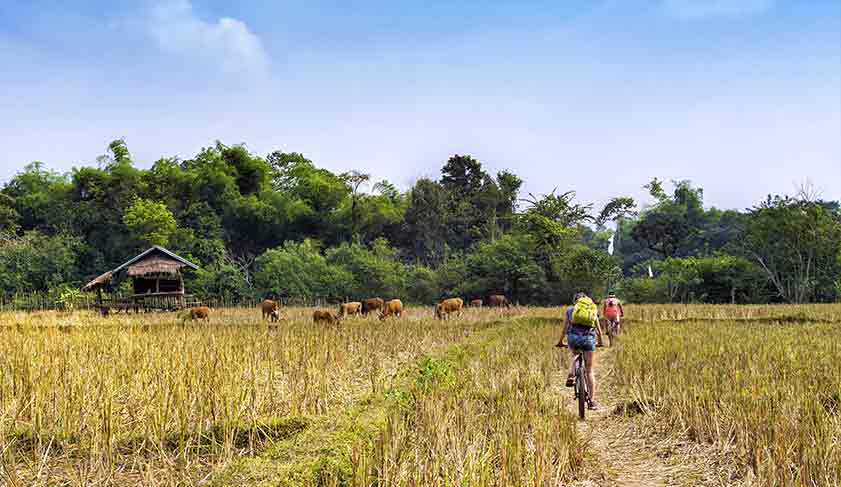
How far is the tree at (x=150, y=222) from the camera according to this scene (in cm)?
3669

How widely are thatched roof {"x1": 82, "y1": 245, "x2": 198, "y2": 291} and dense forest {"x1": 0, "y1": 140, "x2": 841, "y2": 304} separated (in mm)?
5410

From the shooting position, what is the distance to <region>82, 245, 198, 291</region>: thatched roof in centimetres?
2794

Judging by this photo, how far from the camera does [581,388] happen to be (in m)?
6.95

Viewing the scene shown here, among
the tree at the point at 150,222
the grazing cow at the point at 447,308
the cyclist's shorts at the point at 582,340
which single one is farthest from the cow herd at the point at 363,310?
the tree at the point at 150,222

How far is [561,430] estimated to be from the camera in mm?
5410

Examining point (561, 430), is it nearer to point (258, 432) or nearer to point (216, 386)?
point (258, 432)

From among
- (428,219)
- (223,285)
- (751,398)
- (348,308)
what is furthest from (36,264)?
(751,398)

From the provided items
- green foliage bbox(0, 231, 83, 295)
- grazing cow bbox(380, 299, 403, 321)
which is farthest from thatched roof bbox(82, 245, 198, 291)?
grazing cow bbox(380, 299, 403, 321)

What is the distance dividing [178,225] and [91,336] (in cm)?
3154

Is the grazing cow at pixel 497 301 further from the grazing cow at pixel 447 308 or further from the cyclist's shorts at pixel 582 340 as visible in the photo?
the cyclist's shorts at pixel 582 340

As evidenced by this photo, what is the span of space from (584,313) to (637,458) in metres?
2.00

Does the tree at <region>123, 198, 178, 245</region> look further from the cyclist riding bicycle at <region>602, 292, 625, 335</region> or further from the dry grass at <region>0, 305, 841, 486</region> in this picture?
the cyclist riding bicycle at <region>602, 292, 625, 335</region>

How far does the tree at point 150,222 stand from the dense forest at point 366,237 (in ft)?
0.29

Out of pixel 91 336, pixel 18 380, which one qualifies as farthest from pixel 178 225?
pixel 18 380
